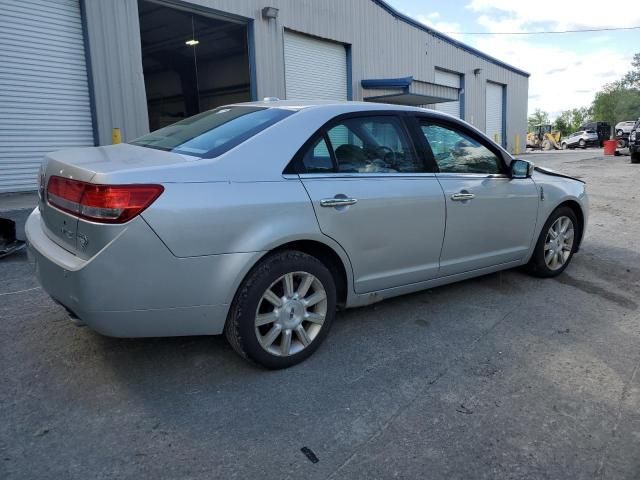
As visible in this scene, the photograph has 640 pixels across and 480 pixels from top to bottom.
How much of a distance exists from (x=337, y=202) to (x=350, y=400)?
116 cm

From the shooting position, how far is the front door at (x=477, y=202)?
391 centimetres

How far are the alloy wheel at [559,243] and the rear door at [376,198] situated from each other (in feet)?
5.40

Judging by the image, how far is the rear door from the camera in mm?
3211

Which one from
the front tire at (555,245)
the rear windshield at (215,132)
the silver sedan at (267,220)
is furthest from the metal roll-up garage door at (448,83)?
the rear windshield at (215,132)

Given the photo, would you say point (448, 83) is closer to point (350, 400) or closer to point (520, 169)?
point (520, 169)

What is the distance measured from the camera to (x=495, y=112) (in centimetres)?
2812

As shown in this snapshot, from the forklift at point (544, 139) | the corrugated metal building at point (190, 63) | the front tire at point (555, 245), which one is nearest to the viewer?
the front tire at point (555, 245)

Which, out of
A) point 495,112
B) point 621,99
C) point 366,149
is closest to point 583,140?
point 495,112

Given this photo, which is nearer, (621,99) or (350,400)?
(350,400)

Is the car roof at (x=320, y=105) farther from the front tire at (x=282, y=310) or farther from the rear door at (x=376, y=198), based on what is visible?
the front tire at (x=282, y=310)

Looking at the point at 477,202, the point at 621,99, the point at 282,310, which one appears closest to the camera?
the point at 282,310

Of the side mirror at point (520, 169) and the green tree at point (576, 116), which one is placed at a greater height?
the green tree at point (576, 116)

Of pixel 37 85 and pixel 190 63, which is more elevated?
pixel 190 63

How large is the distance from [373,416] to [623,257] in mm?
4530
